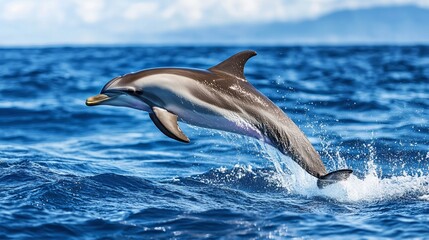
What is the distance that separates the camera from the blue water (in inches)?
293

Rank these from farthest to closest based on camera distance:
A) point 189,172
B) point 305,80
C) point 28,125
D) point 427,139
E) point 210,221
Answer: point 305,80 → point 28,125 → point 427,139 → point 189,172 → point 210,221

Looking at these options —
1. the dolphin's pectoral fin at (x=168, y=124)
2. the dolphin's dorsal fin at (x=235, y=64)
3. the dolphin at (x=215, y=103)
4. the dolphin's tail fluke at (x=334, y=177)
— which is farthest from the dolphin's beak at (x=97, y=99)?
the dolphin's tail fluke at (x=334, y=177)

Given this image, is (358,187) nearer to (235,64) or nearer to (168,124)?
(235,64)

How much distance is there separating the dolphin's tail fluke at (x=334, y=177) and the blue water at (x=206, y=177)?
8.9 inches

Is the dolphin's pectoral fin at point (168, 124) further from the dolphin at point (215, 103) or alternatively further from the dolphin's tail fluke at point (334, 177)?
the dolphin's tail fluke at point (334, 177)

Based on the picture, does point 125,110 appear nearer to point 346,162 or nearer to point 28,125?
point 28,125

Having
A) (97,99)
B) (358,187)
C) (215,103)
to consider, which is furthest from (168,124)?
(358,187)

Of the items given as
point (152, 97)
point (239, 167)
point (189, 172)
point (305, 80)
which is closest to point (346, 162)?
point (239, 167)

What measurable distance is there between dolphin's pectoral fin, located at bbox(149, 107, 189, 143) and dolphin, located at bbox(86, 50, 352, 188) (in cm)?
1

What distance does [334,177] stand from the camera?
8391 mm

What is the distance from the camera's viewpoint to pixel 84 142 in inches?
555

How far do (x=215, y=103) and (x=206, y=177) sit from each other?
6.87 feet

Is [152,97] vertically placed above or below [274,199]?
above

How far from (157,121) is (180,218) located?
1180mm
